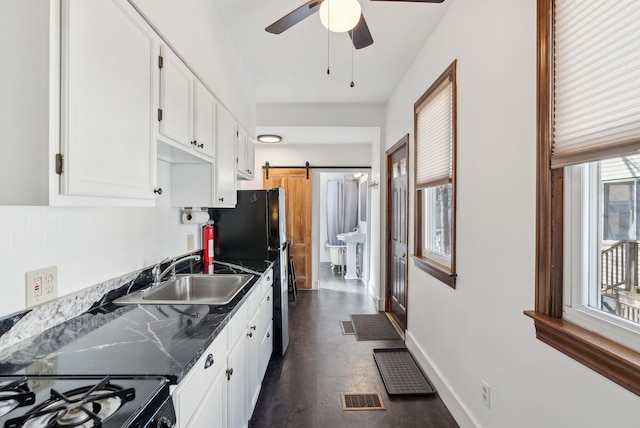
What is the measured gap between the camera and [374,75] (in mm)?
3348

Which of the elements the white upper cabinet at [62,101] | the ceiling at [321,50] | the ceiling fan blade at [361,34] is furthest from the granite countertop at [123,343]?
the ceiling at [321,50]

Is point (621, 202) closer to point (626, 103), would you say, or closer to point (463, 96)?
point (626, 103)

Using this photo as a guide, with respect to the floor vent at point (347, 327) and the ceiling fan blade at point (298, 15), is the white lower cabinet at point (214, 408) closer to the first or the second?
the ceiling fan blade at point (298, 15)

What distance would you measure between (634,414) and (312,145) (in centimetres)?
483

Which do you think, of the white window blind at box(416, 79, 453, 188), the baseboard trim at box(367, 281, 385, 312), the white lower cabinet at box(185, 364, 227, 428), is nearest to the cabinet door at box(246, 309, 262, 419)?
the white lower cabinet at box(185, 364, 227, 428)

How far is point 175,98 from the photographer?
1.59 metres

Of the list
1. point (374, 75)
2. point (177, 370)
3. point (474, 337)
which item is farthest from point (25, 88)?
point (374, 75)

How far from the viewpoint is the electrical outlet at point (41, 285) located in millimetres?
1157

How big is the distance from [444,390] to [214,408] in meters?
1.68

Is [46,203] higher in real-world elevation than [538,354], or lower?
higher

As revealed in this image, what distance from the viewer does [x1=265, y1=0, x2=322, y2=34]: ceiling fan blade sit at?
1759 millimetres

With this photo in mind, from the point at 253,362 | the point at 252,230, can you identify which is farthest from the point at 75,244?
the point at 252,230

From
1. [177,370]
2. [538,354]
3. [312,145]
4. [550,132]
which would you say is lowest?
[538,354]

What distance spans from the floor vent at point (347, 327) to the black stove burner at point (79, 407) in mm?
3005
